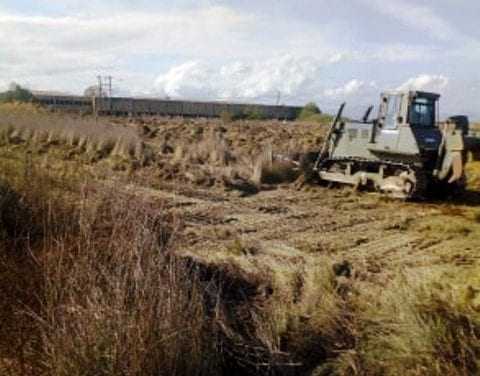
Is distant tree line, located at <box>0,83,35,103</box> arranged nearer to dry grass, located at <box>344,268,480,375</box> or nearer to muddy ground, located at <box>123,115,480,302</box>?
muddy ground, located at <box>123,115,480,302</box>

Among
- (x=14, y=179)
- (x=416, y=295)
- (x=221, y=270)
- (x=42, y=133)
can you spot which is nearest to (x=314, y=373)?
(x=416, y=295)

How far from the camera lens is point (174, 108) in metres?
71.8

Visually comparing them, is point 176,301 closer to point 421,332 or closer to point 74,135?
point 421,332

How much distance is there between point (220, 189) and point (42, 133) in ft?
35.9

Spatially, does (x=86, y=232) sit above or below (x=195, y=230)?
above

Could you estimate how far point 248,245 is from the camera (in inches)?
420

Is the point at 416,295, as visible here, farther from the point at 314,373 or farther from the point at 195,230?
the point at 195,230

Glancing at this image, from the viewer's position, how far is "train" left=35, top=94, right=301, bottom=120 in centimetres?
6494

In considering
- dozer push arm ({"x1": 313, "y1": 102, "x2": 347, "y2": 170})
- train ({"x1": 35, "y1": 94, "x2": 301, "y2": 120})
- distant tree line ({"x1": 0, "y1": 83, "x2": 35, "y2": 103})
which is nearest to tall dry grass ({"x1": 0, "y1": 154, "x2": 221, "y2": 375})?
dozer push arm ({"x1": 313, "y1": 102, "x2": 347, "y2": 170})

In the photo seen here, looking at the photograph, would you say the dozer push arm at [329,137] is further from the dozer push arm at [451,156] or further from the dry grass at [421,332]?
the dry grass at [421,332]

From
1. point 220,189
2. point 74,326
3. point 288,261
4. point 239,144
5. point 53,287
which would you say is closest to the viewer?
point 74,326

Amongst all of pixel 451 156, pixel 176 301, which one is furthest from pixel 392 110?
pixel 176 301

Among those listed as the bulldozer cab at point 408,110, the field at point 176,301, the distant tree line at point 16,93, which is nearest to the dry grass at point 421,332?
the field at point 176,301

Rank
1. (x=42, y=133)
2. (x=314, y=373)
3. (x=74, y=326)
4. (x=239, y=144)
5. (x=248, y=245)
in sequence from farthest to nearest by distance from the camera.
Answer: (x=239, y=144) < (x=42, y=133) < (x=248, y=245) < (x=314, y=373) < (x=74, y=326)
